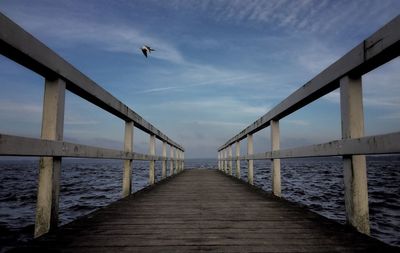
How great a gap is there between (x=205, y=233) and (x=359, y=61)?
1.54m

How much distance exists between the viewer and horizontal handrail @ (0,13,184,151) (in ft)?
5.36

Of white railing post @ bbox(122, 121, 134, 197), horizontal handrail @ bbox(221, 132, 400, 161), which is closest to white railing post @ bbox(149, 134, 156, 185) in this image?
white railing post @ bbox(122, 121, 134, 197)

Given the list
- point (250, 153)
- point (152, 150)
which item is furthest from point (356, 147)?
point (152, 150)

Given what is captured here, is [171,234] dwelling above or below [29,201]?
above

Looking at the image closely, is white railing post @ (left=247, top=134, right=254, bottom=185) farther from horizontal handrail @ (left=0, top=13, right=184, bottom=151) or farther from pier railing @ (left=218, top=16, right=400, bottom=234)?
horizontal handrail @ (left=0, top=13, right=184, bottom=151)

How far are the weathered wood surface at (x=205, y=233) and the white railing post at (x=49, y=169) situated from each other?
121mm

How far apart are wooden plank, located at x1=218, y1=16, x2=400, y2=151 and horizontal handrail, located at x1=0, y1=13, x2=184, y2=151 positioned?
6.46 ft

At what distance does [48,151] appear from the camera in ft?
6.55

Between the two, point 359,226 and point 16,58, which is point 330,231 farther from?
point 16,58

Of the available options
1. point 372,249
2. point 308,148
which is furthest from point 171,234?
point 308,148

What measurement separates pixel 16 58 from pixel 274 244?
1902mm

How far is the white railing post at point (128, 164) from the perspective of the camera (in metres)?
4.43

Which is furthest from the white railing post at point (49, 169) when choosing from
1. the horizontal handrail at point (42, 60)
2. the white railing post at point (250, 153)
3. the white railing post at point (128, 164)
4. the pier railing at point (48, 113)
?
the white railing post at point (250, 153)

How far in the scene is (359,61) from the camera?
1.94 meters
